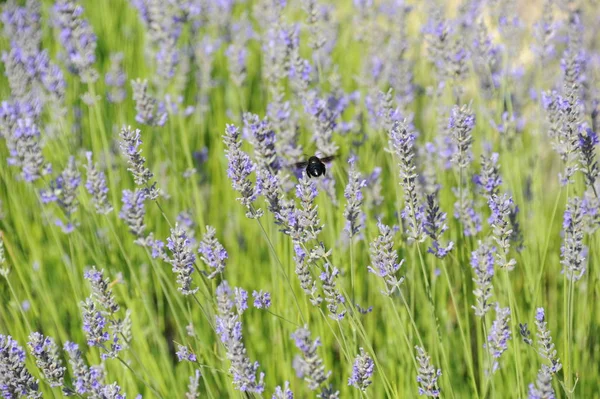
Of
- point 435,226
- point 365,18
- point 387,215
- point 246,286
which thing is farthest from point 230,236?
point 435,226

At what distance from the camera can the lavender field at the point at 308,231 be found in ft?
5.68

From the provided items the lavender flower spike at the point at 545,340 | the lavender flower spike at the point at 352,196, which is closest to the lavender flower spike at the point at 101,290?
the lavender flower spike at the point at 352,196

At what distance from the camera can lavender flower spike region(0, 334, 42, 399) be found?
1.62m

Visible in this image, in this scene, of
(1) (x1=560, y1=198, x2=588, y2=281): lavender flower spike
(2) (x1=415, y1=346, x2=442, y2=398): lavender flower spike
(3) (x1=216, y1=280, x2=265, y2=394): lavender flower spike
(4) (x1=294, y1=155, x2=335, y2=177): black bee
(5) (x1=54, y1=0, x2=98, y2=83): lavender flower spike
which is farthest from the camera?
(5) (x1=54, y1=0, x2=98, y2=83): lavender flower spike

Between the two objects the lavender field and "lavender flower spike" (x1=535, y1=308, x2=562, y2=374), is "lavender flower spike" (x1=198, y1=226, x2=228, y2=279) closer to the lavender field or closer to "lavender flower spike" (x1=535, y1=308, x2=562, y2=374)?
the lavender field

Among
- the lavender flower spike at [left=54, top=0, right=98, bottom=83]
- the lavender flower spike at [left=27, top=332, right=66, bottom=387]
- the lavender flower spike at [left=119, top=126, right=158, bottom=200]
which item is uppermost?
the lavender flower spike at [left=54, top=0, right=98, bottom=83]

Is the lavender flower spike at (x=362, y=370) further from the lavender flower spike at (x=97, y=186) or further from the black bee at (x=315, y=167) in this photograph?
the lavender flower spike at (x=97, y=186)

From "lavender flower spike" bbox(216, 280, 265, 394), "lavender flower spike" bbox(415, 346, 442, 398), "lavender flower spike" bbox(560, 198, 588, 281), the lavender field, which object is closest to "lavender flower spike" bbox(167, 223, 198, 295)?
the lavender field

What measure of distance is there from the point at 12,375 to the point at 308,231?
79cm

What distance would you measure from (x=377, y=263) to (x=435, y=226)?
258 mm

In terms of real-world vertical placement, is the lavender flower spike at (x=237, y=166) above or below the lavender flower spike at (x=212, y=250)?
above

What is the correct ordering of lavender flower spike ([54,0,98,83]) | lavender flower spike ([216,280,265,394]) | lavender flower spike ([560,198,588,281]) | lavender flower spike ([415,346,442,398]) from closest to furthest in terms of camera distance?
lavender flower spike ([216,280,265,394])
lavender flower spike ([415,346,442,398])
lavender flower spike ([560,198,588,281])
lavender flower spike ([54,0,98,83])

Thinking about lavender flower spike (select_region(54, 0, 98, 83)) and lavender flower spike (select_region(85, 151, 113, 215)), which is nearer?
lavender flower spike (select_region(85, 151, 113, 215))

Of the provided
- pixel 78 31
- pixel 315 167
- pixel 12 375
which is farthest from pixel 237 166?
pixel 78 31
